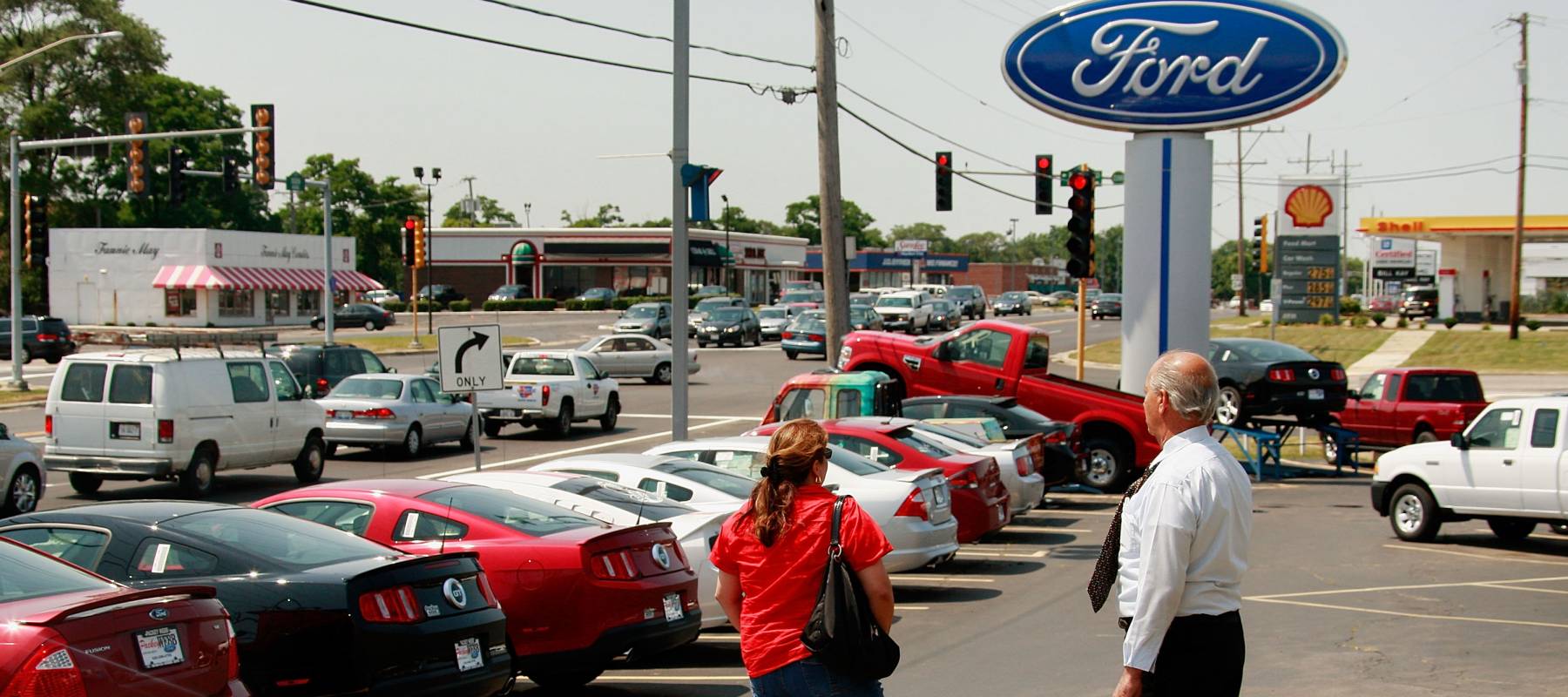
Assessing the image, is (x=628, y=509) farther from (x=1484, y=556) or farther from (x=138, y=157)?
(x=138, y=157)

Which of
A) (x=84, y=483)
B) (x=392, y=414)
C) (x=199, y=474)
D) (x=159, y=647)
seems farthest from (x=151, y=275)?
(x=159, y=647)

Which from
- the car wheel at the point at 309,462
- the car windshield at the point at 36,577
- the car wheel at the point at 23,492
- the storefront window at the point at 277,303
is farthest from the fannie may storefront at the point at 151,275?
the car windshield at the point at 36,577

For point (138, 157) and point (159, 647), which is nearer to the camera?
point (159, 647)

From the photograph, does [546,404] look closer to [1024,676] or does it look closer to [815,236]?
[1024,676]

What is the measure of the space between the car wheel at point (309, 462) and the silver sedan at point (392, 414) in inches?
95.2

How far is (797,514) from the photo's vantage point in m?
5.00

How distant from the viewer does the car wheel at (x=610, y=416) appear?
1193 inches

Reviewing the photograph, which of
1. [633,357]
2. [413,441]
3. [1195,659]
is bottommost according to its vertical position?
[413,441]

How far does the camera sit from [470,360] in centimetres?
1543

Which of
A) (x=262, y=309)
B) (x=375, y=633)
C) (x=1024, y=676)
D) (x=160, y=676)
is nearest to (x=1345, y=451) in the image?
(x=1024, y=676)

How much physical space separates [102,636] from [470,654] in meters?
2.34

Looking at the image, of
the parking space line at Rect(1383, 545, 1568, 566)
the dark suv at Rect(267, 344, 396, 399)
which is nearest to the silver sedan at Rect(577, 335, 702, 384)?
the dark suv at Rect(267, 344, 396, 399)

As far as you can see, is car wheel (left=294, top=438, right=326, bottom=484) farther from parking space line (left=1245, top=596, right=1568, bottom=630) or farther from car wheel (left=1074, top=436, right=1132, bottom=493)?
parking space line (left=1245, top=596, right=1568, bottom=630)

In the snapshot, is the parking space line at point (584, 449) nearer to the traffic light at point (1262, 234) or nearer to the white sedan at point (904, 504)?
the white sedan at point (904, 504)
